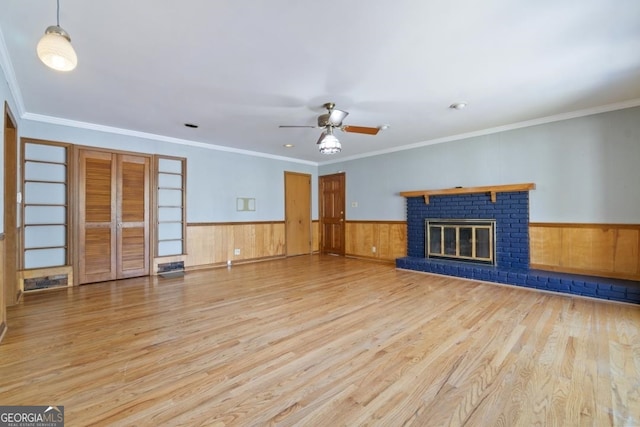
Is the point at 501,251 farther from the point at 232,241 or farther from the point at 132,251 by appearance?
the point at 132,251

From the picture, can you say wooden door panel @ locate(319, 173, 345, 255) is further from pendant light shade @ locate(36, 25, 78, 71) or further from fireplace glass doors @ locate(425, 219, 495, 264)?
pendant light shade @ locate(36, 25, 78, 71)

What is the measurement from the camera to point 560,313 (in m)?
3.02

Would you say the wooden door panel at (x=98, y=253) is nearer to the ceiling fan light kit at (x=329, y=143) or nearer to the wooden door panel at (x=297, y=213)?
the wooden door panel at (x=297, y=213)

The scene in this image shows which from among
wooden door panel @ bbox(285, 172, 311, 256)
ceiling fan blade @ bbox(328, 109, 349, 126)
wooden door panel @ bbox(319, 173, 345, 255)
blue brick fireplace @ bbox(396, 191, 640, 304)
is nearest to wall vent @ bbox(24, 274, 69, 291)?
wooden door panel @ bbox(285, 172, 311, 256)

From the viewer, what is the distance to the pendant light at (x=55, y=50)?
5.11 ft

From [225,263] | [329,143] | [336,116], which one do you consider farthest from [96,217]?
[336,116]

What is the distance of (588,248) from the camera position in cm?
394

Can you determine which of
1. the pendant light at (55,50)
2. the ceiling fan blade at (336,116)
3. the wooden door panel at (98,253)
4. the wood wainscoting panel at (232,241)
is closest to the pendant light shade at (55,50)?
the pendant light at (55,50)

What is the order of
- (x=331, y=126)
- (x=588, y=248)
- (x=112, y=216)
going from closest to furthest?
(x=331, y=126)
(x=588, y=248)
(x=112, y=216)

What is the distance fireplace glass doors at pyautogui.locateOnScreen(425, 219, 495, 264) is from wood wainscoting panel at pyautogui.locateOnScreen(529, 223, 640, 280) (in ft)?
1.97

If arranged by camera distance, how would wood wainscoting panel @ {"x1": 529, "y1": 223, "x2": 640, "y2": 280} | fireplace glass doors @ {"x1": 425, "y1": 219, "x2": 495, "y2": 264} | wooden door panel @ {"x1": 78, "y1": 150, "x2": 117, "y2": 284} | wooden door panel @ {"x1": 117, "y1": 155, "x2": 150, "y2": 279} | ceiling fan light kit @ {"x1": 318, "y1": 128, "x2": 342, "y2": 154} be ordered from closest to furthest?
1. ceiling fan light kit @ {"x1": 318, "y1": 128, "x2": 342, "y2": 154}
2. wood wainscoting panel @ {"x1": 529, "y1": 223, "x2": 640, "y2": 280}
3. wooden door panel @ {"x1": 78, "y1": 150, "x2": 117, "y2": 284}
4. wooden door panel @ {"x1": 117, "y1": 155, "x2": 150, "y2": 279}
5. fireplace glass doors @ {"x1": 425, "y1": 219, "x2": 495, "y2": 264}

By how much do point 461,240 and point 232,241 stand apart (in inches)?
179

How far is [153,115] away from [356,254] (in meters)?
4.92

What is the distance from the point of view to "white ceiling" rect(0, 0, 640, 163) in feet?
6.48
